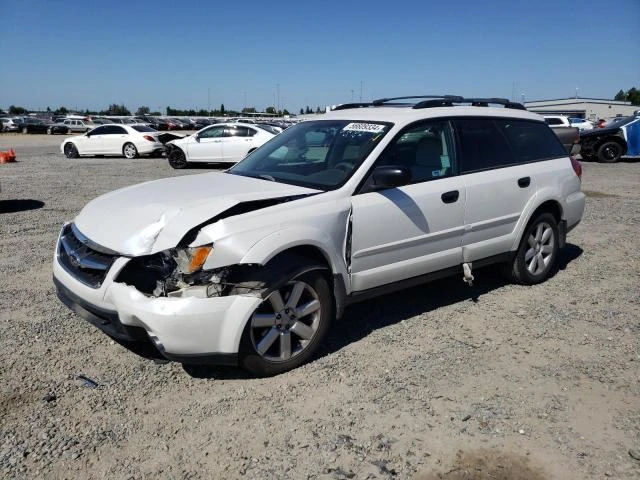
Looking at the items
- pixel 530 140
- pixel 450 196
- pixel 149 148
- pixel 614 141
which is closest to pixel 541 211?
pixel 530 140

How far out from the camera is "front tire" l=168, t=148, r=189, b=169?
57.6 ft

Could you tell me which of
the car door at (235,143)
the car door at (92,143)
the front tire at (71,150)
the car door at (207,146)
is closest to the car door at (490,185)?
the car door at (235,143)

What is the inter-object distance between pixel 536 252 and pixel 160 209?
3725 millimetres

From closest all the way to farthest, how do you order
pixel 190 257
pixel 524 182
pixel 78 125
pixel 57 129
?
pixel 190 257 → pixel 524 182 → pixel 57 129 → pixel 78 125

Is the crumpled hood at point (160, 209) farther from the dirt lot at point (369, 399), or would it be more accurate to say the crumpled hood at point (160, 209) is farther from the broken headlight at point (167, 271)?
the dirt lot at point (369, 399)

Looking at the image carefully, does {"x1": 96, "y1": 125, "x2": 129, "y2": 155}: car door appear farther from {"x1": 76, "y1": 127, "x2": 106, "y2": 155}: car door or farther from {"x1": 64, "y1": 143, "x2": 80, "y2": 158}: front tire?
{"x1": 64, "y1": 143, "x2": 80, "y2": 158}: front tire

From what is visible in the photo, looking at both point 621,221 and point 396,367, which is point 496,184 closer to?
point 396,367

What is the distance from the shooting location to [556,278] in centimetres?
577

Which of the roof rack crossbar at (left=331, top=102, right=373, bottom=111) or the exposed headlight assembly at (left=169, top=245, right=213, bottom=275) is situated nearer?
the exposed headlight assembly at (left=169, top=245, right=213, bottom=275)

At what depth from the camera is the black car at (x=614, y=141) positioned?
62.4ft

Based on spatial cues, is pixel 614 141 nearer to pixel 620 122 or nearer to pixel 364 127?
pixel 620 122

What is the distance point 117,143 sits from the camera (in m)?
21.2

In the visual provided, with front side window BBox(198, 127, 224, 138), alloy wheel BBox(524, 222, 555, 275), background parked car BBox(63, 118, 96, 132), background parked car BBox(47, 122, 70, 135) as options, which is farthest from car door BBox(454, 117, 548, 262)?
background parked car BBox(63, 118, 96, 132)

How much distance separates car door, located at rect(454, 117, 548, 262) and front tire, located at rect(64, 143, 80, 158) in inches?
786
